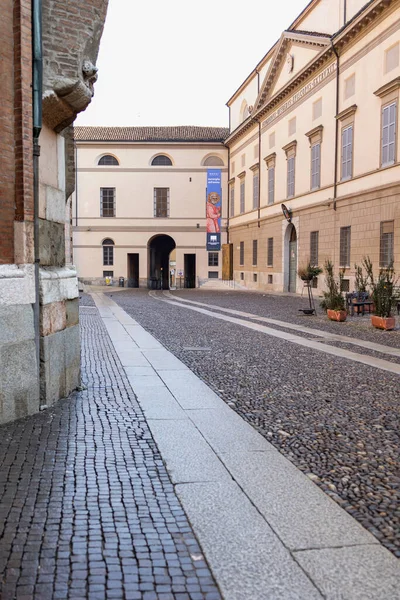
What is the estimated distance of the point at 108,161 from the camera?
45969 millimetres

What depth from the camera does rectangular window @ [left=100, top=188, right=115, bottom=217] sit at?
46.0 m

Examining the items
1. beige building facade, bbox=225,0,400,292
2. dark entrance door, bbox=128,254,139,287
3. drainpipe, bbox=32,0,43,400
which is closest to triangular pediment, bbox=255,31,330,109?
beige building facade, bbox=225,0,400,292

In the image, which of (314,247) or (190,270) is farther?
(190,270)

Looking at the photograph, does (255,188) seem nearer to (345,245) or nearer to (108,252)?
(108,252)

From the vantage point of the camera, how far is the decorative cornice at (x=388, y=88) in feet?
68.0

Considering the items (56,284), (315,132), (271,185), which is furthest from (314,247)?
(56,284)

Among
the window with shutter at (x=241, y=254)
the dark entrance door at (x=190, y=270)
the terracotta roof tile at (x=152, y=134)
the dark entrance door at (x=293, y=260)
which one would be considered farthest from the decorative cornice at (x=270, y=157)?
the dark entrance door at (x=190, y=270)

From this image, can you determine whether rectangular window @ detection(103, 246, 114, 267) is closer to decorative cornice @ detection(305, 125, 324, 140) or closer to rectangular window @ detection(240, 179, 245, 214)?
rectangular window @ detection(240, 179, 245, 214)

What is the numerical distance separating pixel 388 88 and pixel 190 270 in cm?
2745

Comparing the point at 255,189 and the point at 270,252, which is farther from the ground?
the point at 255,189

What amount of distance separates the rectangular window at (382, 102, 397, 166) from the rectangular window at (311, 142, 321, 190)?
641 cm

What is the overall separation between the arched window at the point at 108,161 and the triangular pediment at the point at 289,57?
13696 mm

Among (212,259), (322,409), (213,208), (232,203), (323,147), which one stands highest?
(323,147)

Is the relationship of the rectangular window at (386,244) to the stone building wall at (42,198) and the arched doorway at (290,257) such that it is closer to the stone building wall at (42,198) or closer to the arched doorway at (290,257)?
the arched doorway at (290,257)
